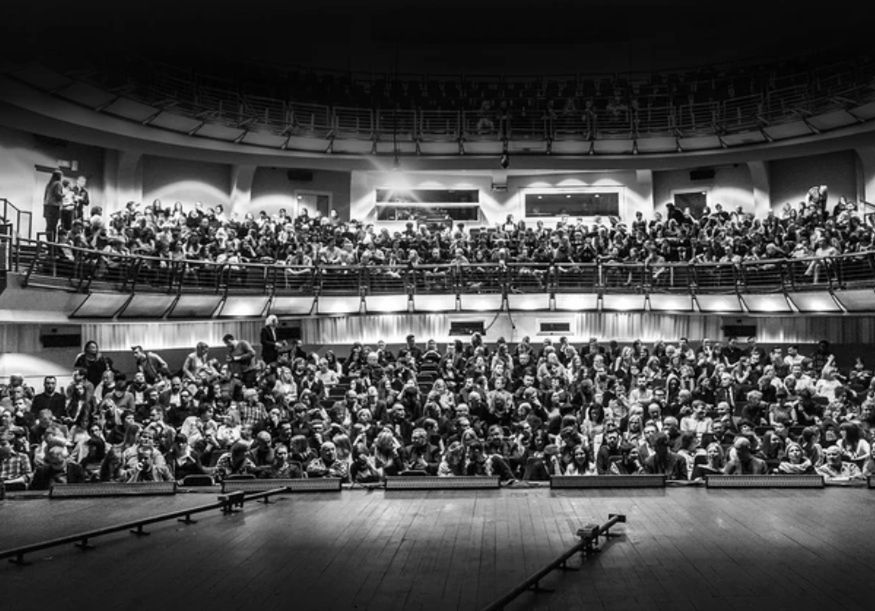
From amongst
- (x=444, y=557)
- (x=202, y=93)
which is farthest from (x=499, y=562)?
(x=202, y=93)

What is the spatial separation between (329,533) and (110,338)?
31.3 ft

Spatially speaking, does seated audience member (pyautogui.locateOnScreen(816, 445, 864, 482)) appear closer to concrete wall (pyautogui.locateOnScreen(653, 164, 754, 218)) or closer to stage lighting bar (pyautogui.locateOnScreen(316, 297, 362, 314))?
stage lighting bar (pyautogui.locateOnScreen(316, 297, 362, 314))

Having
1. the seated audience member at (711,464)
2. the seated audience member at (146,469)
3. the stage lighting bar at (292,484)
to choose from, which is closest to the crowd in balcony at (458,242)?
the seated audience member at (146,469)

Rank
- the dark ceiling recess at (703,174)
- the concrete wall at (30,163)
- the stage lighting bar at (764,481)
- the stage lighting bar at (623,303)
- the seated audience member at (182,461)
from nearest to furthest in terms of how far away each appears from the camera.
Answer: the stage lighting bar at (764,481) → the seated audience member at (182,461) → the concrete wall at (30,163) → the stage lighting bar at (623,303) → the dark ceiling recess at (703,174)

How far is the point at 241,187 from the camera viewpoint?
2370 cm

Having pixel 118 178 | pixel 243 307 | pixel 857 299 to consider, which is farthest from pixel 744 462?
pixel 118 178

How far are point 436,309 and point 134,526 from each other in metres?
12.0

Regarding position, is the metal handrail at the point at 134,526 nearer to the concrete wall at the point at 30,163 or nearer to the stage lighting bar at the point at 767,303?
the stage lighting bar at the point at 767,303

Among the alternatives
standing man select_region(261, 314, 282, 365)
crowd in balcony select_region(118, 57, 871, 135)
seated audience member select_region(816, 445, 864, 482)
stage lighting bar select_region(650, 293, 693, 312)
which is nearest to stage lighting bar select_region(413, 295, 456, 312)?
standing man select_region(261, 314, 282, 365)

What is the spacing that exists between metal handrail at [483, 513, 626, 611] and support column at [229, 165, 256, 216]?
1831cm

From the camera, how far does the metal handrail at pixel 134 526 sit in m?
6.38

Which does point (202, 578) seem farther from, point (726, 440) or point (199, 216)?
point (199, 216)

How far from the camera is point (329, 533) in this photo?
7531mm

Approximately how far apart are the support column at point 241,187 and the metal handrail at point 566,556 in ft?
60.1
